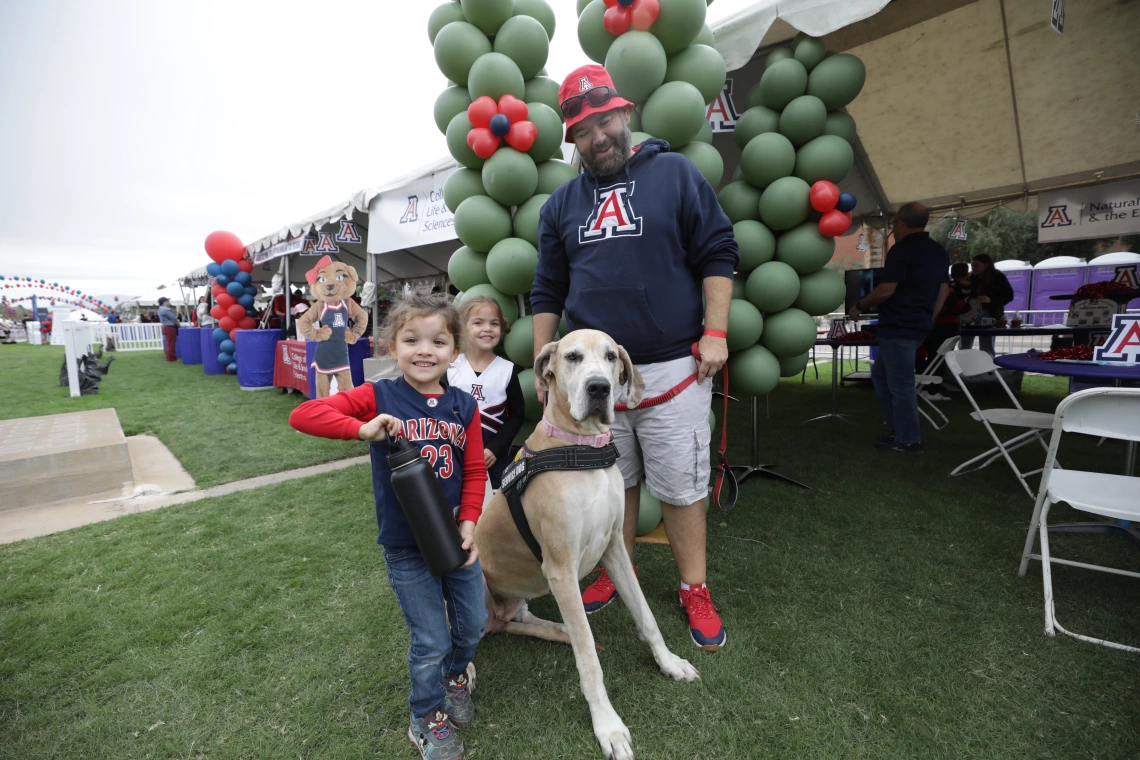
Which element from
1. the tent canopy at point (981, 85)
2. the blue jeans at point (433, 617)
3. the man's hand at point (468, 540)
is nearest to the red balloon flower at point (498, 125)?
the tent canopy at point (981, 85)

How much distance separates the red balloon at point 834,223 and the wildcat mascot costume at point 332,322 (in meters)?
6.09

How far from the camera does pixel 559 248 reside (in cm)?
257

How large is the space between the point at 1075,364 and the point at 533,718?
147 inches

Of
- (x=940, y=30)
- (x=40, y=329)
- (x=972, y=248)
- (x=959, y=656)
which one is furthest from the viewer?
(x=40, y=329)

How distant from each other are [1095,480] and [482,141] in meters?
3.86

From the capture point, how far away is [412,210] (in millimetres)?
7703

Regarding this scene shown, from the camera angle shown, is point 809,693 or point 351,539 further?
point 351,539

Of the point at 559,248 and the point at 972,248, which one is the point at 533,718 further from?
the point at 972,248

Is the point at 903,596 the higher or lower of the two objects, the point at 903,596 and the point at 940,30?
the lower

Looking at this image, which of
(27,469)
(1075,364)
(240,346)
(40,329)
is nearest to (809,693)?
(1075,364)

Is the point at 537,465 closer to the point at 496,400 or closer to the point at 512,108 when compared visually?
the point at 496,400

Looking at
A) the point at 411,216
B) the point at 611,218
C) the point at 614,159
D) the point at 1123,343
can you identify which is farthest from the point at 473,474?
the point at 411,216

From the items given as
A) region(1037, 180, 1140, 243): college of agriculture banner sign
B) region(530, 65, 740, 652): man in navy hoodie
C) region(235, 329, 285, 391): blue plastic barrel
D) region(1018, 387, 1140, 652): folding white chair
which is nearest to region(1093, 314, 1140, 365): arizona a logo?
region(1018, 387, 1140, 652): folding white chair

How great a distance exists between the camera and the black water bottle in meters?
1.54
